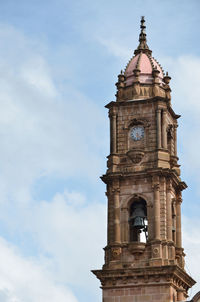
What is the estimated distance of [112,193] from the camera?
Answer: 5175 cm

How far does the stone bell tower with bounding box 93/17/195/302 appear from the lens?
4909 cm

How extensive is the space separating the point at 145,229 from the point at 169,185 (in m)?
2.86

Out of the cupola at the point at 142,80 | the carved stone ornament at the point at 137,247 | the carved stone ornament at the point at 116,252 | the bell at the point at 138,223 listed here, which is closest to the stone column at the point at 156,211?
the carved stone ornament at the point at 137,247

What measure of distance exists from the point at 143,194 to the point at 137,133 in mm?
3828

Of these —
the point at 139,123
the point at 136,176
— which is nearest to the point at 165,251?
the point at 136,176

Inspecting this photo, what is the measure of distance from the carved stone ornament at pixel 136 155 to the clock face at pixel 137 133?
94 centimetres

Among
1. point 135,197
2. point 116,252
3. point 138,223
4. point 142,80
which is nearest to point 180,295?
point 116,252

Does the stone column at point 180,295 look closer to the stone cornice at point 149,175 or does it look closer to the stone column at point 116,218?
the stone column at point 116,218

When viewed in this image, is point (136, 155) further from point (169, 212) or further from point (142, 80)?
point (142, 80)

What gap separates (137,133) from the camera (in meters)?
52.7

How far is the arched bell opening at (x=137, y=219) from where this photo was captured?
50.8 metres

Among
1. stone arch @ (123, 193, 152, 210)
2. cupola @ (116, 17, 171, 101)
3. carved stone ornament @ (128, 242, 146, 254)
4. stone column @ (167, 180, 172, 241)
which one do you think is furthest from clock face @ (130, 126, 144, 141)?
carved stone ornament @ (128, 242, 146, 254)

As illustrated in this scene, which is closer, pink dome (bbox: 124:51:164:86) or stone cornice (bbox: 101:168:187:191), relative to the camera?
stone cornice (bbox: 101:168:187:191)

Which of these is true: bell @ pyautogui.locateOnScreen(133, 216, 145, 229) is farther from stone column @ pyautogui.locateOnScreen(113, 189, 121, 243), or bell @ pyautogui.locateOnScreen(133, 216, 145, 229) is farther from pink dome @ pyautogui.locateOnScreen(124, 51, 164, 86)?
pink dome @ pyautogui.locateOnScreen(124, 51, 164, 86)
